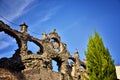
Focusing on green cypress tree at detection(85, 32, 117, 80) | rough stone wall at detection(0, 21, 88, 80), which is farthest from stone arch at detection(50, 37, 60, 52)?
green cypress tree at detection(85, 32, 117, 80)

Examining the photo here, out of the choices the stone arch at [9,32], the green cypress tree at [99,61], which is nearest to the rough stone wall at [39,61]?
the stone arch at [9,32]

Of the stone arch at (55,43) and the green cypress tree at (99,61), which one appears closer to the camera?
the green cypress tree at (99,61)

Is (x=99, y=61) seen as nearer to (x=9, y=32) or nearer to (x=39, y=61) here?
(x=39, y=61)

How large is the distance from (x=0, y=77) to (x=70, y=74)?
17.8 metres

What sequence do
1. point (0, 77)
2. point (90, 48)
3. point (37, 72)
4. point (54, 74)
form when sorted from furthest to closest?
point (54, 74) → point (37, 72) → point (0, 77) → point (90, 48)

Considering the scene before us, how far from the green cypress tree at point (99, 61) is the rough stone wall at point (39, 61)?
3.94m

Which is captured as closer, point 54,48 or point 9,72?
point 9,72

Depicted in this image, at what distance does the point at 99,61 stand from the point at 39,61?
13542 millimetres

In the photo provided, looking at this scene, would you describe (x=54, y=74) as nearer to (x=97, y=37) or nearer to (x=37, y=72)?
(x=37, y=72)

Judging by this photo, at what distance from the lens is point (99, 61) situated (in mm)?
17297

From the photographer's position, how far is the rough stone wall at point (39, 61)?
27.3m

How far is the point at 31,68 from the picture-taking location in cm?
2803

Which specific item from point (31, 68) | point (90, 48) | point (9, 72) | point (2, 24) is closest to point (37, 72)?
point (31, 68)

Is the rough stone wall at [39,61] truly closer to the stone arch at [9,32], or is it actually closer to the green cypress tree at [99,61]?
the stone arch at [9,32]
